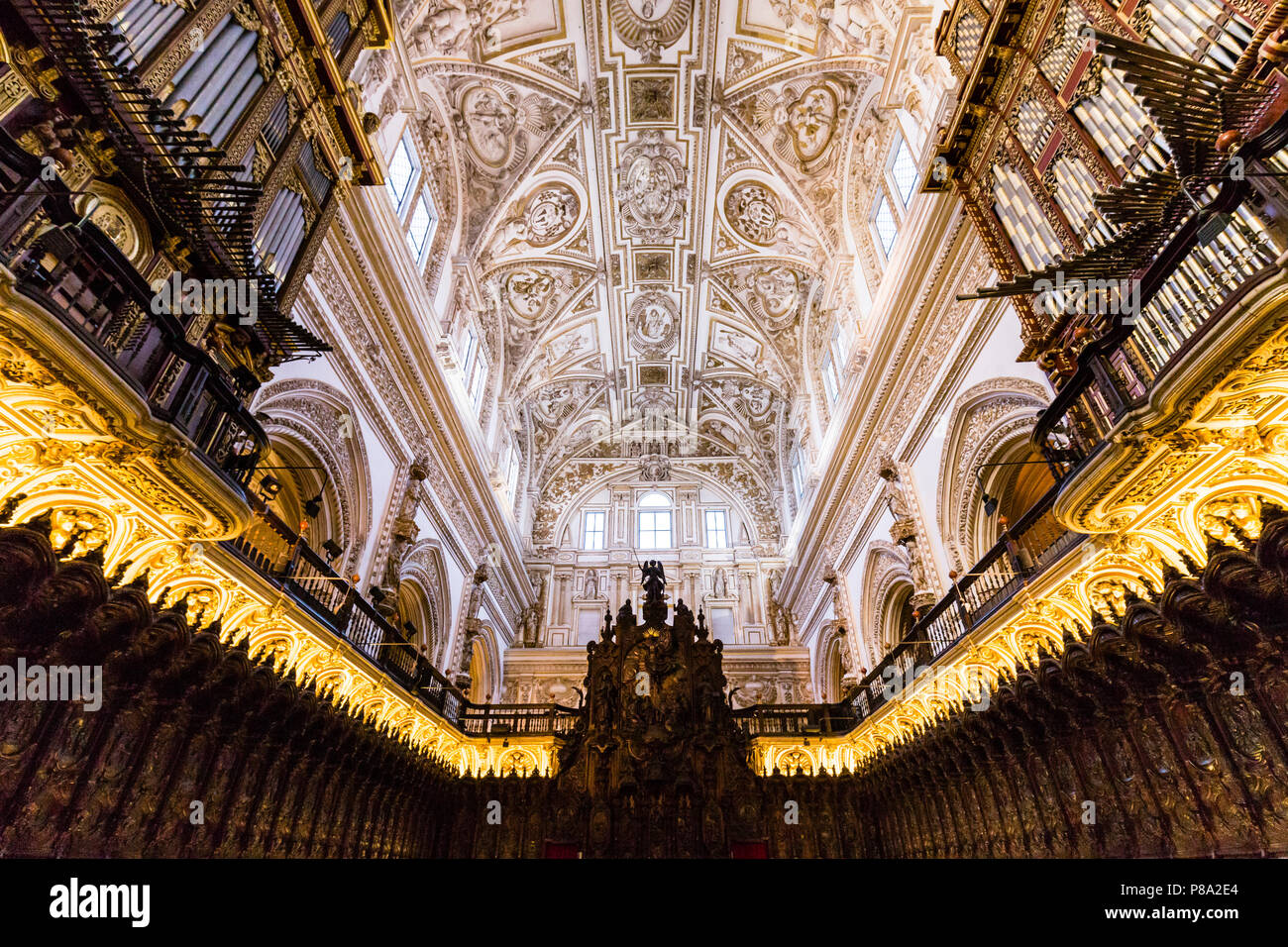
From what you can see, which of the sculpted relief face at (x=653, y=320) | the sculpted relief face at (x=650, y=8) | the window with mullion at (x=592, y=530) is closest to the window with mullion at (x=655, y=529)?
the window with mullion at (x=592, y=530)

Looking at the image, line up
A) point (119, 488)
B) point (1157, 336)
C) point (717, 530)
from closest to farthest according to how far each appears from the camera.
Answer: point (1157, 336) → point (119, 488) → point (717, 530)

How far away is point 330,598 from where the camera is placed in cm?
978

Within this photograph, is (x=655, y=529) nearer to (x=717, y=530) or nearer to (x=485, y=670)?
(x=717, y=530)

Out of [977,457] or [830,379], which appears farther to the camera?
[830,379]

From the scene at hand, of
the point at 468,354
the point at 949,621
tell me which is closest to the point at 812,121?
the point at 468,354

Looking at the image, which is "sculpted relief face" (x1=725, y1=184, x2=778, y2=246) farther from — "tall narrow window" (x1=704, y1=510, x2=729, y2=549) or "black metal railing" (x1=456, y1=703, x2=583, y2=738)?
"black metal railing" (x1=456, y1=703, x2=583, y2=738)

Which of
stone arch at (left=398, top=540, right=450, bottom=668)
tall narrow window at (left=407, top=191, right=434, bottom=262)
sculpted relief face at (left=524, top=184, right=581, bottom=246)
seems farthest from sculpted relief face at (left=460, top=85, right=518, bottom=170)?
stone arch at (left=398, top=540, right=450, bottom=668)

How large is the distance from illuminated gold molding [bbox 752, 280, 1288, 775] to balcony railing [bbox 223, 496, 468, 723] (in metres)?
8.60

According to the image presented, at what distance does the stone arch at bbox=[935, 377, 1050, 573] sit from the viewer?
10219mm

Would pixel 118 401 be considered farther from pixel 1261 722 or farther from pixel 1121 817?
pixel 1121 817

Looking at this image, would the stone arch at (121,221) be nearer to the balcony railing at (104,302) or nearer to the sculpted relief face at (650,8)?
the balcony railing at (104,302)

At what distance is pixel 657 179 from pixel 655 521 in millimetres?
13549

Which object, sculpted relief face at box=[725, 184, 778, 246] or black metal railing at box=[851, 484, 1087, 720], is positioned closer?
black metal railing at box=[851, 484, 1087, 720]

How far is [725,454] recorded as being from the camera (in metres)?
27.5
